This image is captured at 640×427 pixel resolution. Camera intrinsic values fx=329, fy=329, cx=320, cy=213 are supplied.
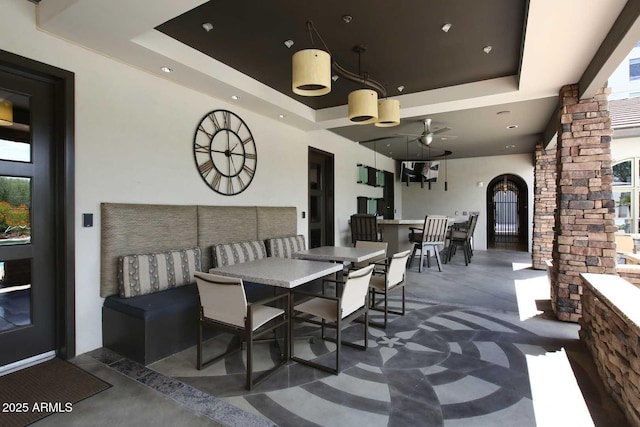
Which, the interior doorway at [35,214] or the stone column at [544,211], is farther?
the stone column at [544,211]

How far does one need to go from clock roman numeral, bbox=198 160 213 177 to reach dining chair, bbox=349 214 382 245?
308 cm

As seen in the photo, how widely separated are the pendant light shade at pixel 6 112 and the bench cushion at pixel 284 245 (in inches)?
109

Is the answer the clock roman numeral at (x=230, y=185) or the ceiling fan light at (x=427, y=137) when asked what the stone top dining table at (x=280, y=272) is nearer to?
the clock roman numeral at (x=230, y=185)

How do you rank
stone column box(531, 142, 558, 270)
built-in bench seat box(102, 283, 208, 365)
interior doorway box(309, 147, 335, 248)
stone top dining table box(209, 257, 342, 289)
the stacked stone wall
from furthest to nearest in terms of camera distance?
stone column box(531, 142, 558, 270)
interior doorway box(309, 147, 335, 248)
built-in bench seat box(102, 283, 208, 365)
stone top dining table box(209, 257, 342, 289)
the stacked stone wall

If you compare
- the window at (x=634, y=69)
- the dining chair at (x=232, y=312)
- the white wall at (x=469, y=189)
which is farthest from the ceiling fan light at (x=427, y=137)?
the white wall at (x=469, y=189)

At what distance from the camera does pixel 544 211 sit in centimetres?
627

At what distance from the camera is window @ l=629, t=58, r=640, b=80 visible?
549 cm

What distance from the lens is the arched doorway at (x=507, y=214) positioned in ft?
33.7

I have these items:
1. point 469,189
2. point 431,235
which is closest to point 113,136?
point 431,235

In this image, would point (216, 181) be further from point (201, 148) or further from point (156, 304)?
point (156, 304)

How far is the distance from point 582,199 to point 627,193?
552cm

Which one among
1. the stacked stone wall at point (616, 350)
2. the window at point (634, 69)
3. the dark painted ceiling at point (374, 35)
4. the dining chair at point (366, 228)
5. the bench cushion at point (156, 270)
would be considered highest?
the window at point (634, 69)

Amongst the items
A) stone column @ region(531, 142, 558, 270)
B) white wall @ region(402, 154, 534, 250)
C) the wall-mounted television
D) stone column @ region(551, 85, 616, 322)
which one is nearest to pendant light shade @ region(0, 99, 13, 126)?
stone column @ region(551, 85, 616, 322)

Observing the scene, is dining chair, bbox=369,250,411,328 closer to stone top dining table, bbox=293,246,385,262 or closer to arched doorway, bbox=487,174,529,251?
stone top dining table, bbox=293,246,385,262
